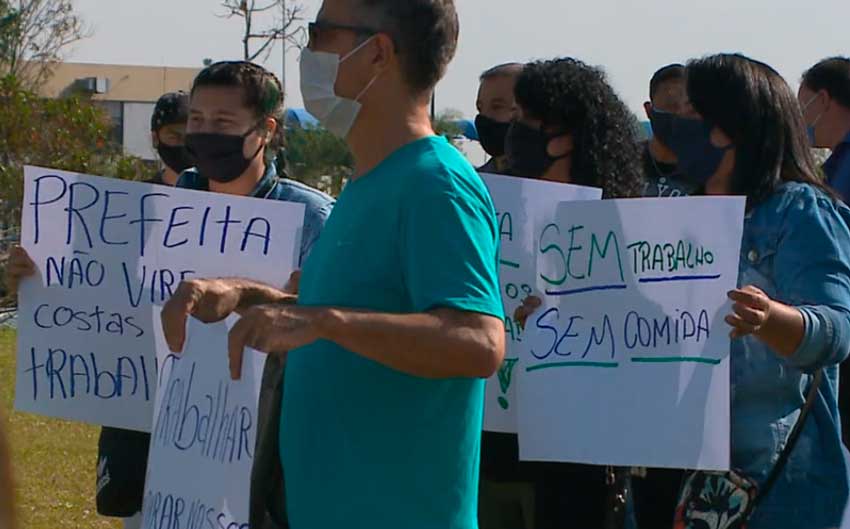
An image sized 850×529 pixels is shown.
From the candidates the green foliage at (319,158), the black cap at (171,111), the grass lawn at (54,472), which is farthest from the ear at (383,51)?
the green foliage at (319,158)

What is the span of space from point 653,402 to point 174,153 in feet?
7.13

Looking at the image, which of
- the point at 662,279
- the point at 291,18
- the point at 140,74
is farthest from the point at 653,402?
the point at 140,74

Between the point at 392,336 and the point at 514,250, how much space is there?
1.83 meters

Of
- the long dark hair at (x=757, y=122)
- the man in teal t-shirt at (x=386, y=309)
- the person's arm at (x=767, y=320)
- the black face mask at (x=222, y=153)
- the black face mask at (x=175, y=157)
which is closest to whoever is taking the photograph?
the man in teal t-shirt at (x=386, y=309)

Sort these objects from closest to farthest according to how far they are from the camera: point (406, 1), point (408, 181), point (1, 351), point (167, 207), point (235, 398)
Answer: point (408, 181) → point (406, 1) → point (235, 398) → point (167, 207) → point (1, 351)

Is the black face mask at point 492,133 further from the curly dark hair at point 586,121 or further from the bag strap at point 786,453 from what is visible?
the bag strap at point 786,453

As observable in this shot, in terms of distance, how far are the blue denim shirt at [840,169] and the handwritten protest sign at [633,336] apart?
2.13 meters

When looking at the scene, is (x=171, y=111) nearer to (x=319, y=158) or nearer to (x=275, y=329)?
(x=275, y=329)

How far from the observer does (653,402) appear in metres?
3.70

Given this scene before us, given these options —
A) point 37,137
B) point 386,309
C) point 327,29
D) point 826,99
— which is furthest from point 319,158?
point 386,309

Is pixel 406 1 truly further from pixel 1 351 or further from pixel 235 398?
pixel 1 351

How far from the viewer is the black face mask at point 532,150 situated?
4.25 meters

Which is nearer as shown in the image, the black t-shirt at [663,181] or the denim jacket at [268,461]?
the denim jacket at [268,461]

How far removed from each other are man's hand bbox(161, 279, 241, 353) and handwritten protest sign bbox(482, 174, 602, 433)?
1.28 m
